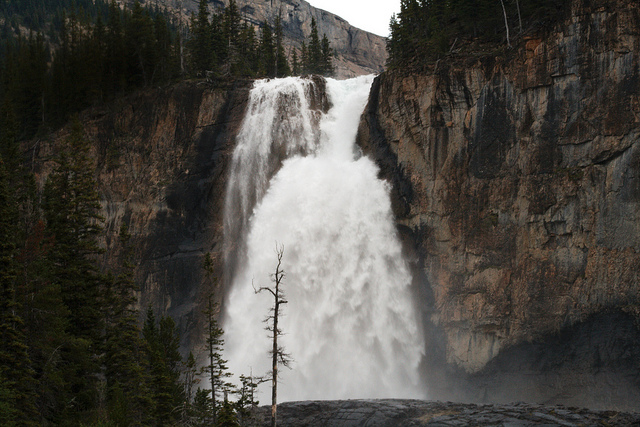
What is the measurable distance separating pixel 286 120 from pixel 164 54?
17.1 meters

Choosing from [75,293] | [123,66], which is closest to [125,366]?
[75,293]

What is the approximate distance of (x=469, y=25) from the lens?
141 feet

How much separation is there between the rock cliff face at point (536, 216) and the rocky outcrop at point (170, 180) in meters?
17.3

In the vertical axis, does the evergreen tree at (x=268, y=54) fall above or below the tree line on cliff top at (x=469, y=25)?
above

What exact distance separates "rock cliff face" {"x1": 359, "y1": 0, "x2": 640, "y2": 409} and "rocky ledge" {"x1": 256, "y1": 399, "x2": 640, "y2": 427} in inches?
251

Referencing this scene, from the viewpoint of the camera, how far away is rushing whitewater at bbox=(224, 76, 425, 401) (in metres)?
38.8

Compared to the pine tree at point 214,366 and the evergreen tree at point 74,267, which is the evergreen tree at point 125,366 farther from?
the pine tree at point 214,366

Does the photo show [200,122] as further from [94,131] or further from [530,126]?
[530,126]

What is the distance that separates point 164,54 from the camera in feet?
188

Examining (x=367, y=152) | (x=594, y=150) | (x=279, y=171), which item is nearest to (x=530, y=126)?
(x=594, y=150)

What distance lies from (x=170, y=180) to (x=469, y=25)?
93.0ft

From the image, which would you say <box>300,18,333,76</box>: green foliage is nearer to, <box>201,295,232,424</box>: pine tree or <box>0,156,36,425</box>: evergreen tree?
<box>201,295,232,424</box>: pine tree

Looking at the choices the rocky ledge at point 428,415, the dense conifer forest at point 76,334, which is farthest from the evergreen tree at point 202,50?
the rocky ledge at point 428,415

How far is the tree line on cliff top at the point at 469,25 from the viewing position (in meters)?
39.1
